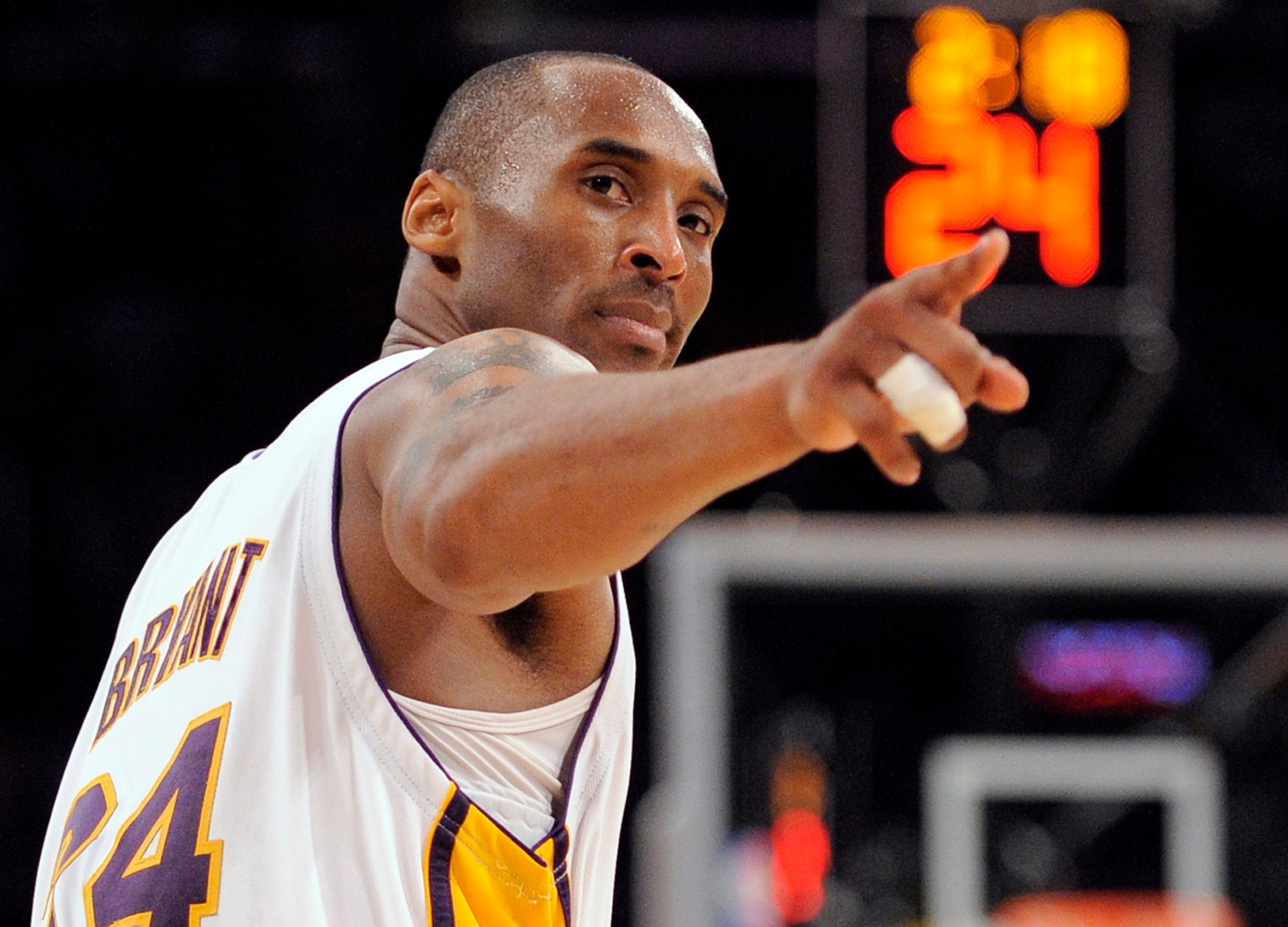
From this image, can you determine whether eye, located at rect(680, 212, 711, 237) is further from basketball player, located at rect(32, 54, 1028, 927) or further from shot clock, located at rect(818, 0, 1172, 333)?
shot clock, located at rect(818, 0, 1172, 333)

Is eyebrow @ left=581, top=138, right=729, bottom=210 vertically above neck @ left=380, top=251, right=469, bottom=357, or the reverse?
eyebrow @ left=581, top=138, right=729, bottom=210

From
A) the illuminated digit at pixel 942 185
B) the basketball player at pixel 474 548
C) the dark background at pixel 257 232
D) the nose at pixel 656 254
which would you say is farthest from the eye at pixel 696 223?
the dark background at pixel 257 232

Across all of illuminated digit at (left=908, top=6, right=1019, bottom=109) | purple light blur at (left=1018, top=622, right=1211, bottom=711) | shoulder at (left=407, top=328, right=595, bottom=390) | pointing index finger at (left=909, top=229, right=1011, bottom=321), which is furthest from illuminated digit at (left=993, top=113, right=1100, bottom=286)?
purple light blur at (left=1018, top=622, right=1211, bottom=711)

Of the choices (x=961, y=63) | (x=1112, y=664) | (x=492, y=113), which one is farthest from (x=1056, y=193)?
(x=1112, y=664)

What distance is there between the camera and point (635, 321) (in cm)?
200

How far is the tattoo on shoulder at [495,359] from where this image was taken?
1.61 metres

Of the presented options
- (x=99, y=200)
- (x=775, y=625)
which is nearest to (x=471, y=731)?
(x=99, y=200)

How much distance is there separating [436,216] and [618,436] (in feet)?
2.73

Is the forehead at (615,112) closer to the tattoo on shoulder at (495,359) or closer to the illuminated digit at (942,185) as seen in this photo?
the tattoo on shoulder at (495,359)

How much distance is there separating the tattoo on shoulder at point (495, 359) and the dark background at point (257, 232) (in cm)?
548

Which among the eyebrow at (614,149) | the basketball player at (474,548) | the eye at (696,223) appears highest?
the eyebrow at (614,149)

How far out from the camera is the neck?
83.0 inches

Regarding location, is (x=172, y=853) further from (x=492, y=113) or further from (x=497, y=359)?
(x=492, y=113)

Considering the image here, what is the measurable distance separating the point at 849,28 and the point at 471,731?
3.92 metres
